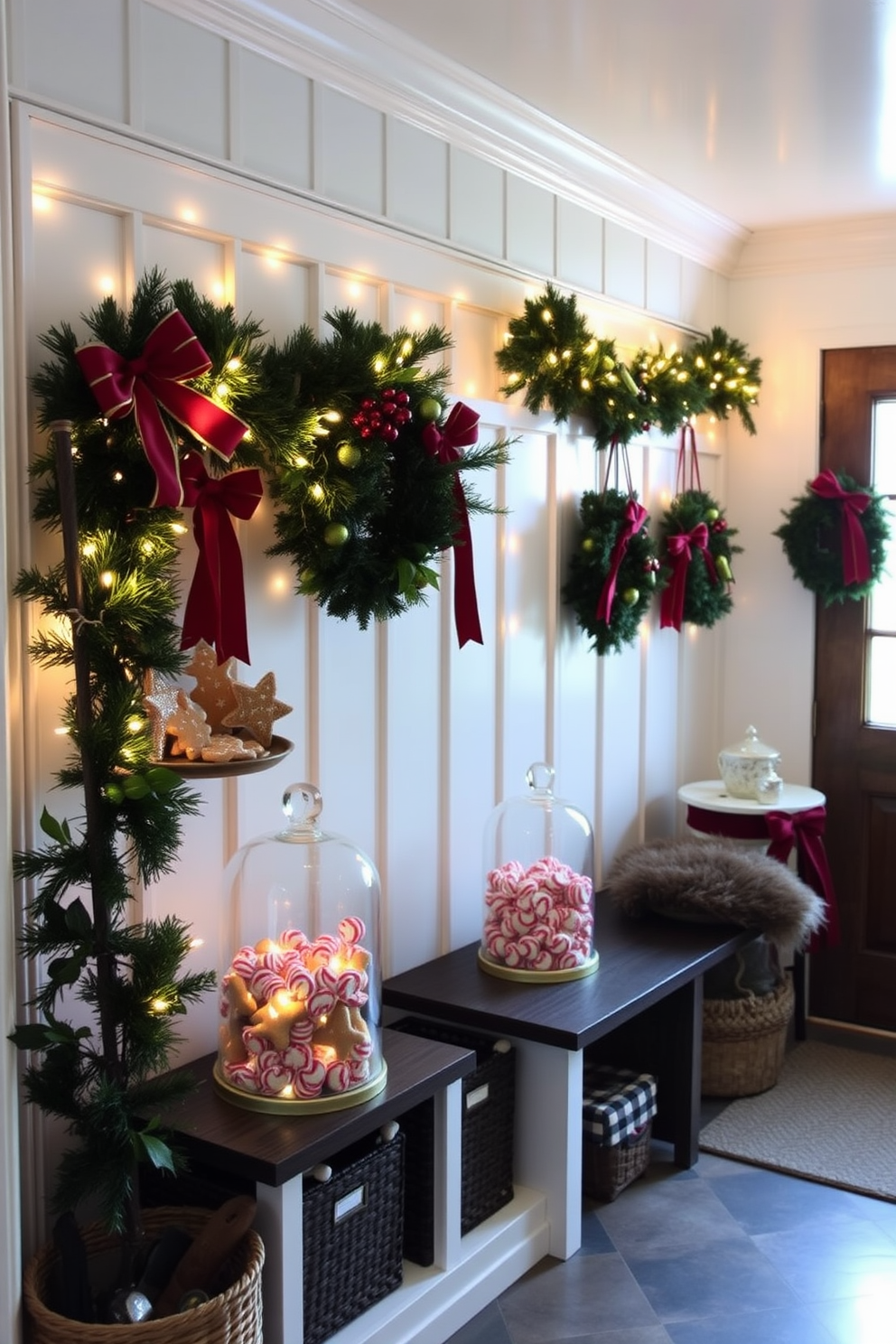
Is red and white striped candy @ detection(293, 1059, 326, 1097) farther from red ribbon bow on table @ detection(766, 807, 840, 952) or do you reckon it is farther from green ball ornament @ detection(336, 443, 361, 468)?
red ribbon bow on table @ detection(766, 807, 840, 952)

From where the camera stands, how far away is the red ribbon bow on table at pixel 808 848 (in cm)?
395

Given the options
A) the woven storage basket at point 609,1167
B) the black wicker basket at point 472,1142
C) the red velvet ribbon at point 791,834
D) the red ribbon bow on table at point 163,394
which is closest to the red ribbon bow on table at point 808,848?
the red velvet ribbon at point 791,834

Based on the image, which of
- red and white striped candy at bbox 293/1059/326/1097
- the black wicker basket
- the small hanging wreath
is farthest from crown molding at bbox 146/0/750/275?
the black wicker basket

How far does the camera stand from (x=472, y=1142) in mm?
2762

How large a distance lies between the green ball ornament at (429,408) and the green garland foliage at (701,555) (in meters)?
1.48

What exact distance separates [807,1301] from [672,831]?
184cm

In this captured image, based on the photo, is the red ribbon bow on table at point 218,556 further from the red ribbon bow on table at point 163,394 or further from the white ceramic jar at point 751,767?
the white ceramic jar at point 751,767

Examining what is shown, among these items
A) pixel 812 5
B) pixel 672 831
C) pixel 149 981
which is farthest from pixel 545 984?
pixel 812 5

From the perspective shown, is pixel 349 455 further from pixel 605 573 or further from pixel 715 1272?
pixel 715 1272

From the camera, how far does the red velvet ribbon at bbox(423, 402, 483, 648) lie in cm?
272

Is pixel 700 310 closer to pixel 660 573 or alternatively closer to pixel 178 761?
pixel 660 573

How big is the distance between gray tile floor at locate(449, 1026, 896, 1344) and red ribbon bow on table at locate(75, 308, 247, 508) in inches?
69.6

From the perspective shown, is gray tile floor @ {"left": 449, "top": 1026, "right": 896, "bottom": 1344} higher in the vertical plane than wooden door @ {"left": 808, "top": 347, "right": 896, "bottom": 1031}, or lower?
lower

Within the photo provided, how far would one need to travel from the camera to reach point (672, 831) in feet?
14.5
